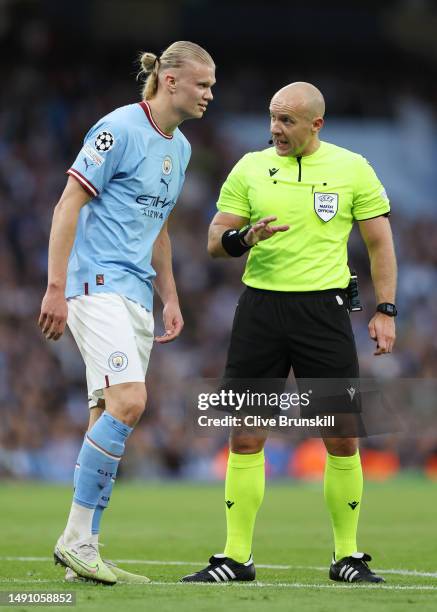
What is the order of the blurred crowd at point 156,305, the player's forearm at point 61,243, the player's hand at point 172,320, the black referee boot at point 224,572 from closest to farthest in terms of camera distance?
1. the player's forearm at point 61,243
2. the black referee boot at point 224,572
3. the player's hand at point 172,320
4. the blurred crowd at point 156,305

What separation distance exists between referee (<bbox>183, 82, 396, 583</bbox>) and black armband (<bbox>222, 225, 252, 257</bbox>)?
13 mm

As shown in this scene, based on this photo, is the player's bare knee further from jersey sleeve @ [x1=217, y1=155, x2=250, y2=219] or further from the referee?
jersey sleeve @ [x1=217, y1=155, x2=250, y2=219]

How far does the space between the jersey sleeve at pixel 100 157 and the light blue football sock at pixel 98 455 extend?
1.13m

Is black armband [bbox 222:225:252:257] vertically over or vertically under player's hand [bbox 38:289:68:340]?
over

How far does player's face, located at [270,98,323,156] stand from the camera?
7.00 m

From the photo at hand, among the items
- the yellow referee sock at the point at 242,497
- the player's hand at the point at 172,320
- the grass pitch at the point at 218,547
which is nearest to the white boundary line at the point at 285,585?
the grass pitch at the point at 218,547

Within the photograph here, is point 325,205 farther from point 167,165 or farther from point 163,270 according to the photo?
point 163,270

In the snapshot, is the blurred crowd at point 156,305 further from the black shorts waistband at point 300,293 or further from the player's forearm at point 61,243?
the player's forearm at point 61,243

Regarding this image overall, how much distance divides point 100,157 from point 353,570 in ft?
7.91

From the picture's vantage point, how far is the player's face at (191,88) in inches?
272

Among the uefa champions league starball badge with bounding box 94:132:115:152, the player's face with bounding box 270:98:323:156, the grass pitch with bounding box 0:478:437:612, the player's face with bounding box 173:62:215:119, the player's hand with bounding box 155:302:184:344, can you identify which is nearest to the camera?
the grass pitch with bounding box 0:478:437:612

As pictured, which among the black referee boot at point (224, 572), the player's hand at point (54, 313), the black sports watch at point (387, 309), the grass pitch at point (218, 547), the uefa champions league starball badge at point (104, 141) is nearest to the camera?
the grass pitch at point (218, 547)

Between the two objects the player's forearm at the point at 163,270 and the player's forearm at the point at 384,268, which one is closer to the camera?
the player's forearm at the point at 384,268

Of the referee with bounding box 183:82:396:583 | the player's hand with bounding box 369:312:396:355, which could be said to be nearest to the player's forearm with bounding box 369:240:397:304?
the referee with bounding box 183:82:396:583
